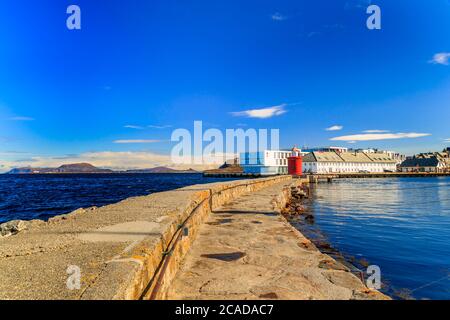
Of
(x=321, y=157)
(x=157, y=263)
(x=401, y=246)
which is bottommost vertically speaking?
(x=401, y=246)

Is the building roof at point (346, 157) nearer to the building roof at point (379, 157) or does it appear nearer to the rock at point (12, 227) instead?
the building roof at point (379, 157)

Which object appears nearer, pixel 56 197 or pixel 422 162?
pixel 56 197

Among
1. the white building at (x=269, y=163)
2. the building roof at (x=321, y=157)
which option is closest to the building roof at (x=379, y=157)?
the building roof at (x=321, y=157)

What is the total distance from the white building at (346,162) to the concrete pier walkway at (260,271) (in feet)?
312

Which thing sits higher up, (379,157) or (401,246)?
(379,157)

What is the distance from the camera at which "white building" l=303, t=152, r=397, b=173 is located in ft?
325

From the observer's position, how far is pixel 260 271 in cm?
446

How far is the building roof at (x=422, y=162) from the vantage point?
402ft

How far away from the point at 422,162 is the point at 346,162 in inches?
1808

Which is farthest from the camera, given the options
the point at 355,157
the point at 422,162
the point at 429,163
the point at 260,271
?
the point at 422,162

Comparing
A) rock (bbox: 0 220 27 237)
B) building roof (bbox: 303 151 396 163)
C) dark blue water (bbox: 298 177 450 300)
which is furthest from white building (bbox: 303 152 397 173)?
rock (bbox: 0 220 27 237)

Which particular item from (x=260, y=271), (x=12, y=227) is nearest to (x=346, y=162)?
(x=12, y=227)

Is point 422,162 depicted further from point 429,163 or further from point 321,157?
point 321,157
